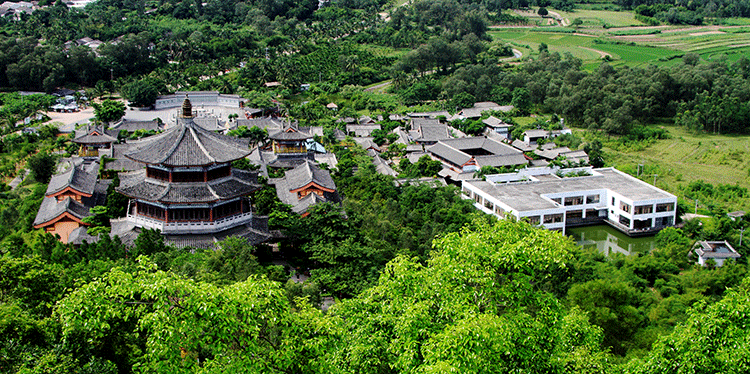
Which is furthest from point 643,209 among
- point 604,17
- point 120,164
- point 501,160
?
point 604,17

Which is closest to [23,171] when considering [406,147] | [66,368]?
[406,147]

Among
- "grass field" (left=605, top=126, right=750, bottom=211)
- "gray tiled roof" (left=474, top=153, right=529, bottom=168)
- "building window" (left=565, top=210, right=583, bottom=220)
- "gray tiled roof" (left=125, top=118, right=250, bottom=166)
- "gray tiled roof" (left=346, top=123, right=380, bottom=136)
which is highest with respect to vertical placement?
"gray tiled roof" (left=125, top=118, right=250, bottom=166)

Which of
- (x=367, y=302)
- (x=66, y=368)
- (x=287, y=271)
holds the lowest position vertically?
(x=287, y=271)

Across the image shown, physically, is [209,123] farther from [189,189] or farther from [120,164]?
[189,189]

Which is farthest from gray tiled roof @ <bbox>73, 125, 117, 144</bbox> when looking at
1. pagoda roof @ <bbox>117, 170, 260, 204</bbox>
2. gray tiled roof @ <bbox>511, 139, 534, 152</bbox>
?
gray tiled roof @ <bbox>511, 139, 534, 152</bbox>

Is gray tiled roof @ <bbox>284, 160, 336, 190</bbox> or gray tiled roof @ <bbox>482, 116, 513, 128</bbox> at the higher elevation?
gray tiled roof @ <bbox>284, 160, 336, 190</bbox>

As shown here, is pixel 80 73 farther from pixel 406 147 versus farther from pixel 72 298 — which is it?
pixel 72 298

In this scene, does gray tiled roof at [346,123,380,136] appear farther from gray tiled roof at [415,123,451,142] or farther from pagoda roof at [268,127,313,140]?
pagoda roof at [268,127,313,140]

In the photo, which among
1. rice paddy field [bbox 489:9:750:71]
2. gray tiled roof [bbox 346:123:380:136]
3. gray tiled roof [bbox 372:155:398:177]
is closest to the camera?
gray tiled roof [bbox 372:155:398:177]
